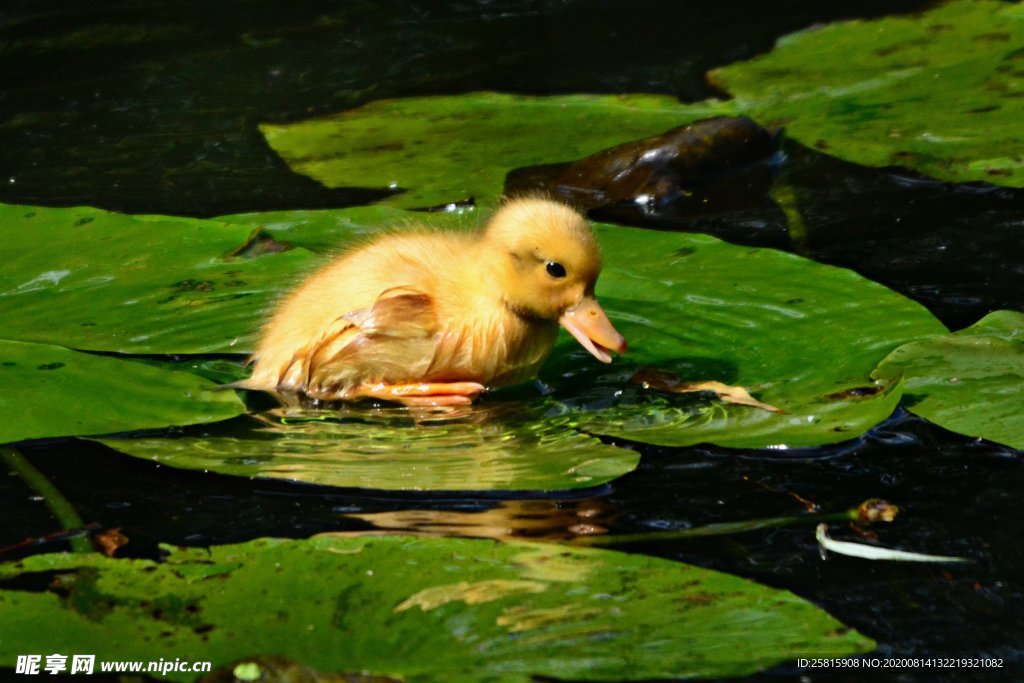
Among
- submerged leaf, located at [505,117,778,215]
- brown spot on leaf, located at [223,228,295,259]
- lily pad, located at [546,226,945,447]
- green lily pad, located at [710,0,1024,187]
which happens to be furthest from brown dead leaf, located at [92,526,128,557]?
green lily pad, located at [710,0,1024,187]

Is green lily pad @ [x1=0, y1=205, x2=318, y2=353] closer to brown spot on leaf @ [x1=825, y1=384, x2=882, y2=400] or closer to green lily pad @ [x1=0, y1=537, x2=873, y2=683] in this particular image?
green lily pad @ [x1=0, y1=537, x2=873, y2=683]

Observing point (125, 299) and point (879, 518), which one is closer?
point (879, 518)

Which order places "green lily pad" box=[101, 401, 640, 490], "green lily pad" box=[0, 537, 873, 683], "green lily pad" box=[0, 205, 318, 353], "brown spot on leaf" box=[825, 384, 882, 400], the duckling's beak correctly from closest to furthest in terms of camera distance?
"green lily pad" box=[0, 537, 873, 683], "green lily pad" box=[101, 401, 640, 490], "brown spot on leaf" box=[825, 384, 882, 400], the duckling's beak, "green lily pad" box=[0, 205, 318, 353]

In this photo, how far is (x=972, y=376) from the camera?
316cm

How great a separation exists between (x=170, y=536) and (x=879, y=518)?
1.37m

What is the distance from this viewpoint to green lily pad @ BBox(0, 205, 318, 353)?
3561mm

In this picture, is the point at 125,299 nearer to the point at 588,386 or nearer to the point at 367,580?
the point at 588,386

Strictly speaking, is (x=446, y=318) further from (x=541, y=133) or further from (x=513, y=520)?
(x=541, y=133)

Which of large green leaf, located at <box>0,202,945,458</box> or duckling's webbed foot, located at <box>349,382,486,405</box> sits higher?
large green leaf, located at <box>0,202,945,458</box>

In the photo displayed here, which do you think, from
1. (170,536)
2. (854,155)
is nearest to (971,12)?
(854,155)

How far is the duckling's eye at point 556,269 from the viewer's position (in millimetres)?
3385

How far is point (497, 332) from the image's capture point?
11.4 ft

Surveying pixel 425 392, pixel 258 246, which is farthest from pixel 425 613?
pixel 258 246

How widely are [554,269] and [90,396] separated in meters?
1.10
